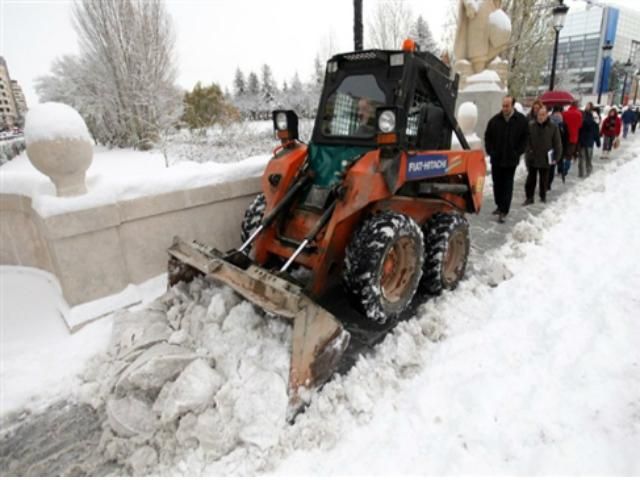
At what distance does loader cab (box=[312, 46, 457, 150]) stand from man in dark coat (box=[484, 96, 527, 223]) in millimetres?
2446

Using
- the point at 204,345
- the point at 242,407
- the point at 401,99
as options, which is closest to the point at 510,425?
the point at 242,407

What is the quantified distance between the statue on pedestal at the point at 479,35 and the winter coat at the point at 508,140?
5.58m

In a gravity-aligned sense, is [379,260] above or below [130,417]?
above

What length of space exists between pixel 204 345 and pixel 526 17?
2101 cm

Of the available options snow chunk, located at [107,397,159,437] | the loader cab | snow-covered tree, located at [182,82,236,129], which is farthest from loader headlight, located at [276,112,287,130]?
snow-covered tree, located at [182,82,236,129]

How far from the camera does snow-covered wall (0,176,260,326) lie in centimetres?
302

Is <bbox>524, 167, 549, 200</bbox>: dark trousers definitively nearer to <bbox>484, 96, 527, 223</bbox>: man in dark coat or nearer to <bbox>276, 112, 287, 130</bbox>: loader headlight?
<bbox>484, 96, 527, 223</bbox>: man in dark coat

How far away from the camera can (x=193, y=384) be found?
2252mm

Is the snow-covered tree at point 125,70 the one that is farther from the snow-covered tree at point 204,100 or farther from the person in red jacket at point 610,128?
the person in red jacket at point 610,128

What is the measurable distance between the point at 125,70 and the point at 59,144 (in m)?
25.0

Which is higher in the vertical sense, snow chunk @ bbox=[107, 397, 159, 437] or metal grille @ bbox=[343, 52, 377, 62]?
metal grille @ bbox=[343, 52, 377, 62]

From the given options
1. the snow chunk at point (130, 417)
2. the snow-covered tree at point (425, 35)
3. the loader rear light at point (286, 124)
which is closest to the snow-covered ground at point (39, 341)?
the snow chunk at point (130, 417)

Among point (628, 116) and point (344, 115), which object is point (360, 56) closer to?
point (344, 115)

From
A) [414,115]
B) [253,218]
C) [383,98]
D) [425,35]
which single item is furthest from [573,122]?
[425,35]
